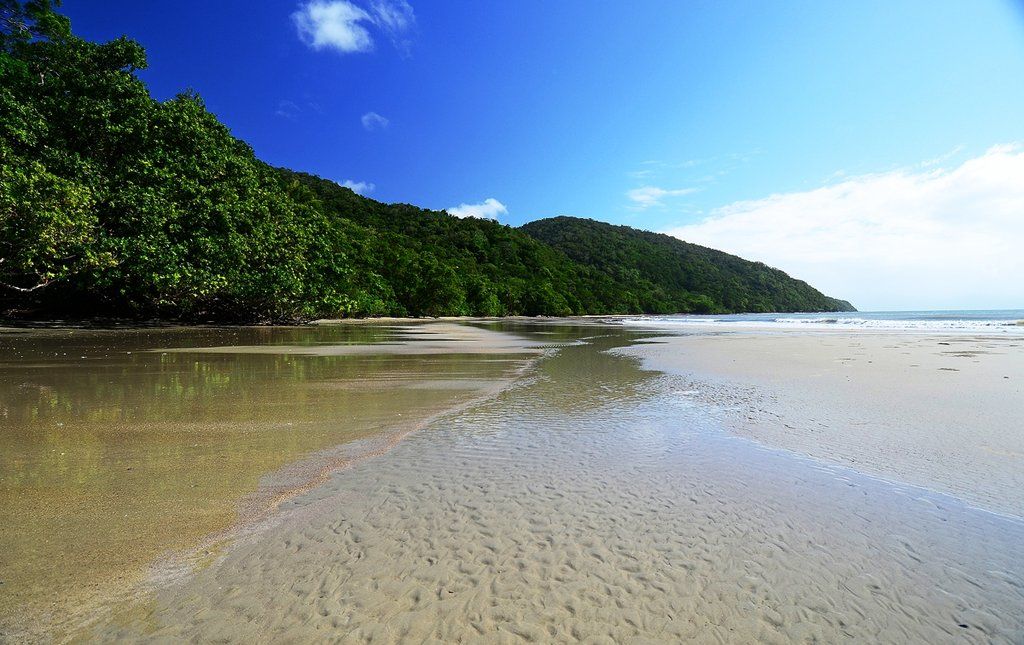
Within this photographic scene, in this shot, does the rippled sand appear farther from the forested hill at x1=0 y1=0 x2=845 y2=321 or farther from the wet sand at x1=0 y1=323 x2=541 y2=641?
the forested hill at x1=0 y1=0 x2=845 y2=321

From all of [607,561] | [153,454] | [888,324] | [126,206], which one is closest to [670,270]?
[888,324]

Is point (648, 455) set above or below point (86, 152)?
below

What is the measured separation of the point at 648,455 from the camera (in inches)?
169

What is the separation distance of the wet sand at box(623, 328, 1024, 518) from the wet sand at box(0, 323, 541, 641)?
393 centimetres

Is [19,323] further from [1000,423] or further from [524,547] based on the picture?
[1000,423]

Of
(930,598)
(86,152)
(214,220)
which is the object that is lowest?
(930,598)

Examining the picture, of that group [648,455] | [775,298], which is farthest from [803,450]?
[775,298]

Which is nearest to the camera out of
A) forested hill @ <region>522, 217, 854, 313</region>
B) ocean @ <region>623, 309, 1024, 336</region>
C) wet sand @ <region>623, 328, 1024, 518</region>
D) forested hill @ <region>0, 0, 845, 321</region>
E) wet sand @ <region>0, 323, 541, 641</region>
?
wet sand @ <region>0, 323, 541, 641</region>

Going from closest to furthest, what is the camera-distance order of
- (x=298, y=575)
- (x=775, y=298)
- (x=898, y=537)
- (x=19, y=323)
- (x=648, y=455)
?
(x=298, y=575) < (x=898, y=537) < (x=648, y=455) < (x=19, y=323) < (x=775, y=298)

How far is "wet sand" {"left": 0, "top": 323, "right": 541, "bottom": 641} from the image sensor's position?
230cm

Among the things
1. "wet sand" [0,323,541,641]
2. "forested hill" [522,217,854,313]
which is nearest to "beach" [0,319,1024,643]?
"wet sand" [0,323,541,641]

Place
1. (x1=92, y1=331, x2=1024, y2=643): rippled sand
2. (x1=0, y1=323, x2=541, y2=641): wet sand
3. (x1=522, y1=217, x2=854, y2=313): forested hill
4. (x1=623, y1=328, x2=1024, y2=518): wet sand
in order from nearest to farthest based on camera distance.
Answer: (x1=92, y1=331, x2=1024, y2=643): rippled sand → (x1=0, y1=323, x2=541, y2=641): wet sand → (x1=623, y1=328, x2=1024, y2=518): wet sand → (x1=522, y1=217, x2=854, y2=313): forested hill

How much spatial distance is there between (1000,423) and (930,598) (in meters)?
4.88

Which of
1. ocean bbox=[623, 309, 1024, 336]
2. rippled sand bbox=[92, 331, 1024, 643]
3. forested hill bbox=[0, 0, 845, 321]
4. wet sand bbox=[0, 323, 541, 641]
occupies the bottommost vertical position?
rippled sand bbox=[92, 331, 1024, 643]
